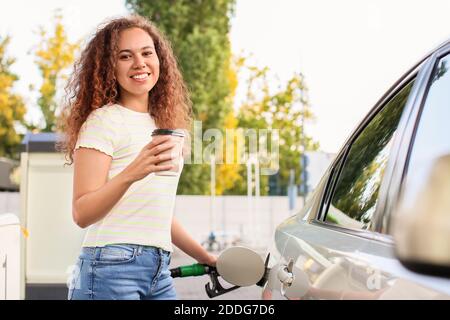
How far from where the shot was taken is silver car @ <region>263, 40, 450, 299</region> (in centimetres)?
73

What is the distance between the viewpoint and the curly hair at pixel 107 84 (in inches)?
98.2

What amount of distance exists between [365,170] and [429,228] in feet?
4.02

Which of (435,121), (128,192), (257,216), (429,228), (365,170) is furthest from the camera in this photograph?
(257,216)

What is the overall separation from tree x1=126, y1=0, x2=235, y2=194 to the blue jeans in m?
21.8

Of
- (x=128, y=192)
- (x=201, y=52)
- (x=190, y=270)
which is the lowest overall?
(x=190, y=270)

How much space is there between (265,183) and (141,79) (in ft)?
125

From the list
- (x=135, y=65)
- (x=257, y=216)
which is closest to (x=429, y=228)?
(x=135, y=65)

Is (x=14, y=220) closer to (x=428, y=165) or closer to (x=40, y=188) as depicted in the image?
(x=428, y=165)

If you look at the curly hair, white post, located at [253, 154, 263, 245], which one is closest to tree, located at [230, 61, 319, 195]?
white post, located at [253, 154, 263, 245]

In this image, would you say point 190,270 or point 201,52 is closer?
point 190,270

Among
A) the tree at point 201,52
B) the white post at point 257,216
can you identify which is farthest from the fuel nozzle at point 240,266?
the white post at point 257,216

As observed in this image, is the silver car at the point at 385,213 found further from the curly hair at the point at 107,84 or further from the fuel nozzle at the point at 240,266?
the curly hair at the point at 107,84

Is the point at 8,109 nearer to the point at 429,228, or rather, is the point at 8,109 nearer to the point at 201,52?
the point at 201,52

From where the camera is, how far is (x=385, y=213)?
1.49m
